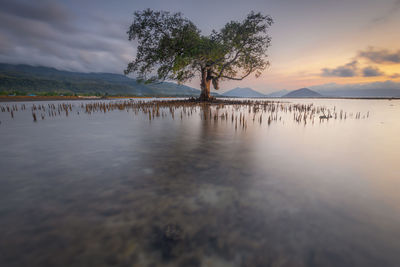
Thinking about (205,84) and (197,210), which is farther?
(205,84)

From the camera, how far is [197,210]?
288cm

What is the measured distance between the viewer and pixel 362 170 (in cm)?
490

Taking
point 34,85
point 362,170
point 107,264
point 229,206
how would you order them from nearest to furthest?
point 107,264, point 229,206, point 362,170, point 34,85

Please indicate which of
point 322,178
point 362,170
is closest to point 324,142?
point 362,170

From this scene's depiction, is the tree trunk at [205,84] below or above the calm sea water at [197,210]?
above

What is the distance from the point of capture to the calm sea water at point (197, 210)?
2033mm

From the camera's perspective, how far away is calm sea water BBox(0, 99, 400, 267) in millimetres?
2033

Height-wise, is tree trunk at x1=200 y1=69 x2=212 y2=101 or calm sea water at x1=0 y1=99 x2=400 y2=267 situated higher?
tree trunk at x1=200 y1=69 x2=212 y2=101

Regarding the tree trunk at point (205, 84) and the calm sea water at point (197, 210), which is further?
the tree trunk at point (205, 84)

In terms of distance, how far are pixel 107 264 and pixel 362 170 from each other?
20.8 ft

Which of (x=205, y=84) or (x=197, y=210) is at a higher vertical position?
(x=205, y=84)

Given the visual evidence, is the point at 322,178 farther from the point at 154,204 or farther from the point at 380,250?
the point at 154,204

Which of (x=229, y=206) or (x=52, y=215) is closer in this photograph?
(x=52, y=215)

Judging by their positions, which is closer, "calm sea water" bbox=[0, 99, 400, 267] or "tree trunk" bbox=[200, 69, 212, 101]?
"calm sea water" bbox=[0, 99, 400, 267]
